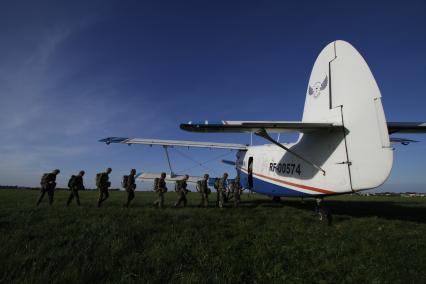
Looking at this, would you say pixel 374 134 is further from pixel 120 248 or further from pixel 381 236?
pixel 120 248

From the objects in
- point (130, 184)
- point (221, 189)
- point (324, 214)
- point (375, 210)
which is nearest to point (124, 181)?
point (130, 184)

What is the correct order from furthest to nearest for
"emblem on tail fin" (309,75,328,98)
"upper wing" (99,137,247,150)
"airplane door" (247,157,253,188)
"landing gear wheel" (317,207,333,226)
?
"upper wing" (99,137,247,150)
"airplane door" (247,157,253,188)
"emblem on tail fin" (309,75,328,98)
"landing gear wheel" (317,207,333,226)

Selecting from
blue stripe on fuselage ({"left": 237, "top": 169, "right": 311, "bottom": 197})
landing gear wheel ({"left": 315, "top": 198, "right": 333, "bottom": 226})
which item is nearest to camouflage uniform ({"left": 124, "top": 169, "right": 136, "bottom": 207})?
blue stripe on fuselage ({"left": 237, "top": 169, "right": 311, "bottom": 197})

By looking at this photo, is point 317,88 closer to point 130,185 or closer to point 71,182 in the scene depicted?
point 130,185

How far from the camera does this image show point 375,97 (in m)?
7.95

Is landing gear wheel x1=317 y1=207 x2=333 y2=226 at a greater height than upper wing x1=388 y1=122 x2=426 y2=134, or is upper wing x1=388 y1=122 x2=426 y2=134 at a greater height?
upper wing x1=388 y1=122 x2=426 y2=134

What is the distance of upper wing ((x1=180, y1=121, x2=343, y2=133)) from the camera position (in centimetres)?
891

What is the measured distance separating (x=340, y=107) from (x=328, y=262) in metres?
5.67

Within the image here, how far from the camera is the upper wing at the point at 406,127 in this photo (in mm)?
10067

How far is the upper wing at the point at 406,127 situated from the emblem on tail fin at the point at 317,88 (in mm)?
2784

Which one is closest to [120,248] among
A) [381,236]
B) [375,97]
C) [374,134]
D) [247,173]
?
[381,236]

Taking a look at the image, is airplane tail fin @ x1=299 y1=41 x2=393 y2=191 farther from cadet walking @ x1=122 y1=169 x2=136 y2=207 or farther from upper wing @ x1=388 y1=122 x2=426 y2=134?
cadet walking @ x1=122 y1=169 x2=136 y2=207

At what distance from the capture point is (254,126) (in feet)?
29.6

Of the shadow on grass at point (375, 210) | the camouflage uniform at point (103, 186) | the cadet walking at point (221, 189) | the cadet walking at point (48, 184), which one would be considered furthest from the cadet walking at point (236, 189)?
the cadet walking at point (48, 184)
